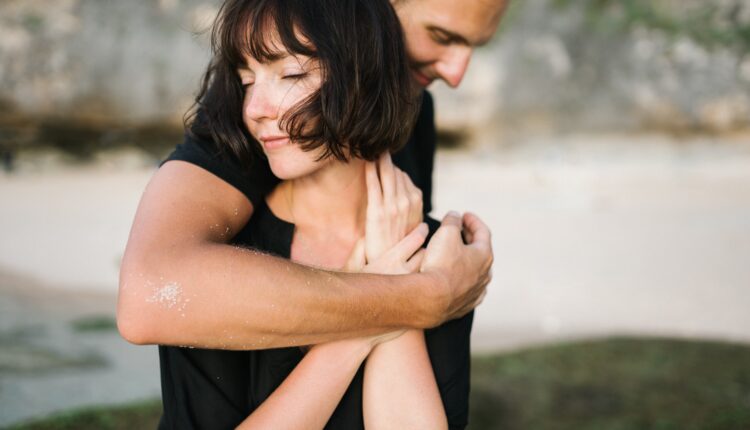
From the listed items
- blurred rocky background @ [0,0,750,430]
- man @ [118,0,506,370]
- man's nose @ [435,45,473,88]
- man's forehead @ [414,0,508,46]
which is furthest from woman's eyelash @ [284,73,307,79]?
blurred rocky background @ [0,0,750,430]

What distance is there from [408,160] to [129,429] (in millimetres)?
1955

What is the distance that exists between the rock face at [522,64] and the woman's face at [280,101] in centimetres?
921

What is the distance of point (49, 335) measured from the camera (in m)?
5.21

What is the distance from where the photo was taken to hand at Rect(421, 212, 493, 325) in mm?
1580

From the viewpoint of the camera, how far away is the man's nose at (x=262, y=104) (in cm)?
157

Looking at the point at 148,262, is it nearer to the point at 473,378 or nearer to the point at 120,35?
the point at 473,378

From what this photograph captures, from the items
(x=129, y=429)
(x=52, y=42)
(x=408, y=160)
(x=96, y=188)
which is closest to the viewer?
(x=408, y=160)

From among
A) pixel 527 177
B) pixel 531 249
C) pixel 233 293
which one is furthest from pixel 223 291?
pixel 527 177

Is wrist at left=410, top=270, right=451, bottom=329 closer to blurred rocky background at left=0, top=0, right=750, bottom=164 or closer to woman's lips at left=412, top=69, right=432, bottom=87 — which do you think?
woman's lips at left=412, top=69, right=432, bottom=87

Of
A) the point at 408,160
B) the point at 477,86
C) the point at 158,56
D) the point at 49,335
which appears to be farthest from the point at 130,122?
the point at 408,160

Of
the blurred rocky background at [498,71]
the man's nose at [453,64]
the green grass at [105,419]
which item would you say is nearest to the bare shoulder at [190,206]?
the man's nose at [453,64]

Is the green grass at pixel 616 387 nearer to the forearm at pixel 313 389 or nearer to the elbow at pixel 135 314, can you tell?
the forearm at pixel 313 389

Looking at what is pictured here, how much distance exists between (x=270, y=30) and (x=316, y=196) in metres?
0.38

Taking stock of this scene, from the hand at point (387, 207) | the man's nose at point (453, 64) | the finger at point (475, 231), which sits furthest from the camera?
the man's nose at point (453, 64)
